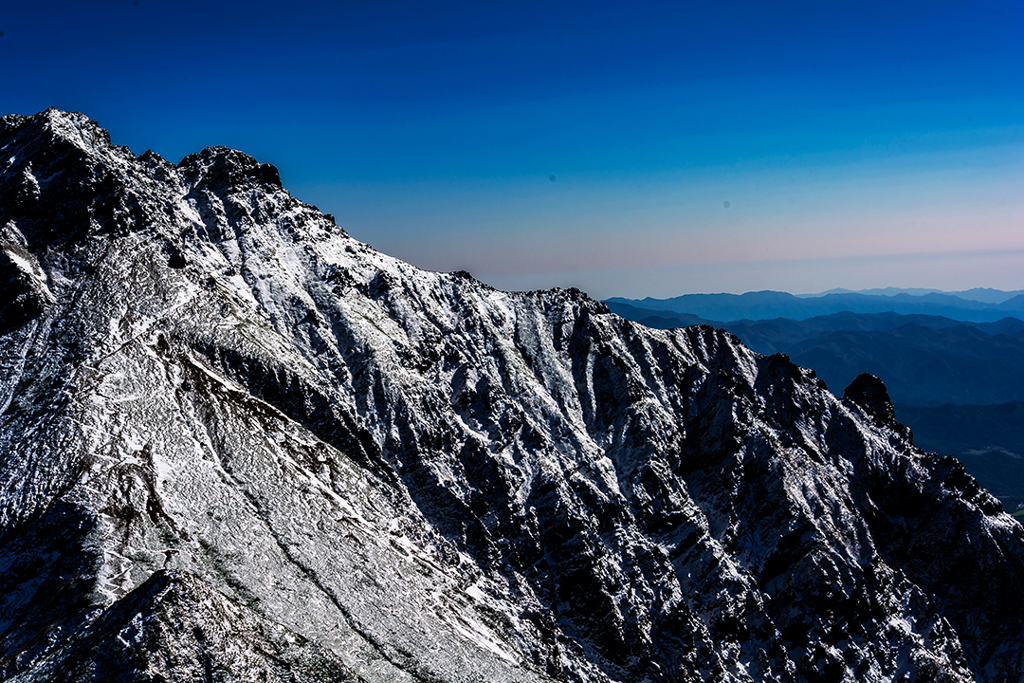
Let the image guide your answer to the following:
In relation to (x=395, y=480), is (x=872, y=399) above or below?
above

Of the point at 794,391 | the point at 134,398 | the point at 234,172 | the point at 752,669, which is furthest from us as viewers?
the point at 794,391

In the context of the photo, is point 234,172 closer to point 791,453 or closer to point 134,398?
point 134,398

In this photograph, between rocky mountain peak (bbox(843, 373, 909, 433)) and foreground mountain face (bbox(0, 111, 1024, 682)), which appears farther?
rocky mountain peak (bbox(843, 373, 909, 433))

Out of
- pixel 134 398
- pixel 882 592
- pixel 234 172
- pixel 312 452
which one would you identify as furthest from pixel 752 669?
pixel 234 172

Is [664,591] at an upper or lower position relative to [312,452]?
lower

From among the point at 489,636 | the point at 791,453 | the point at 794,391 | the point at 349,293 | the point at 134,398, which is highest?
the point at 349,293

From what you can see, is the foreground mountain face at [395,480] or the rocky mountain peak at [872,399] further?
the rocky mountain peak at [872,399]

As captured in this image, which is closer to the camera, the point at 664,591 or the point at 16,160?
the point at 664,591

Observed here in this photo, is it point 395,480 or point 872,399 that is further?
point 872,399
